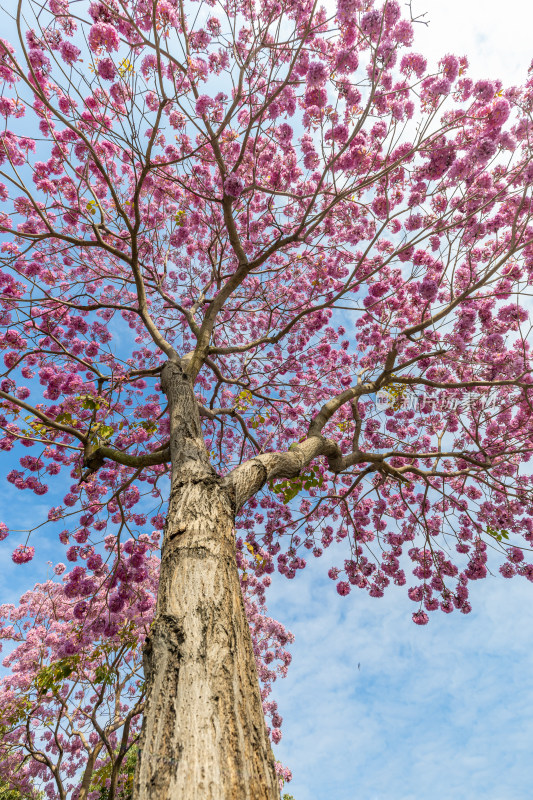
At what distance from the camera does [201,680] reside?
1507mm

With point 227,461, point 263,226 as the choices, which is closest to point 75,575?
point 227,461

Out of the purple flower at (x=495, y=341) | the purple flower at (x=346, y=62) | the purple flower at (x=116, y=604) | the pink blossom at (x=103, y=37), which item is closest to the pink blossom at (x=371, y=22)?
the purple flower at (x=346, y=62)

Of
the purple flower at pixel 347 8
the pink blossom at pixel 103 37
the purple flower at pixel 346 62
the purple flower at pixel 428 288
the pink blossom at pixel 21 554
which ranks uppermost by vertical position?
the pink blossom at pixel 103 37

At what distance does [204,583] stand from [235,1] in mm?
4728

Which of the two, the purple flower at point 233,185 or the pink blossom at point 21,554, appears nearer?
the purple flower at point 233,185

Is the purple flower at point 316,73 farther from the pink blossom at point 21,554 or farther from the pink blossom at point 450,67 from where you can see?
the pink blossom at point 21,554

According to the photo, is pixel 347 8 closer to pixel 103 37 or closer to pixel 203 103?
pixel 203 103

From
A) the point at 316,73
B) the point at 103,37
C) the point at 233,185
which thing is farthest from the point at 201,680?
the point at 103,37

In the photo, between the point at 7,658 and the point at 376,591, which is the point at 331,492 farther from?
the point at 7,658

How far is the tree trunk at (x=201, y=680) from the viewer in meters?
1.23

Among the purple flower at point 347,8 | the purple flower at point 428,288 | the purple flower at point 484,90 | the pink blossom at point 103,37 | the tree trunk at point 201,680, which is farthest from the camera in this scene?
the purple flower at point 428,288

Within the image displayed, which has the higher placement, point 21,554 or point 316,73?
point 316,73

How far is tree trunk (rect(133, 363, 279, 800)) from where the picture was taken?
123 centimetres

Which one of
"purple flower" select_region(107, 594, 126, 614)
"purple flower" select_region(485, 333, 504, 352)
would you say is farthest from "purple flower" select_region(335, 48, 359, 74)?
"purple flower" select_region(107, 594, 126, 614)
